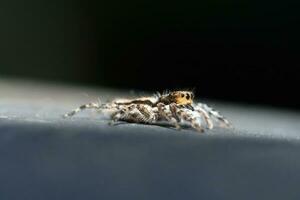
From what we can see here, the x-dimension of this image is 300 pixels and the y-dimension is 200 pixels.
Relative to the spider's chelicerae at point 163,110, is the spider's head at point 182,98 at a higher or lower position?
higher

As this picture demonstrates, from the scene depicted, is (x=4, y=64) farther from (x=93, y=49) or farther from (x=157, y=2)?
(x=157, y=2)

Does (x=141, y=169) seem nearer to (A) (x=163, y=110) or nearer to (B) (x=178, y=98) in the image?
(A) (x=163, y=110)

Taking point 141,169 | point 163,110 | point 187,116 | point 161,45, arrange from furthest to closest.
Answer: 1. point 161,45
2. point 163,110
3. point 187,116
4. point 141,169

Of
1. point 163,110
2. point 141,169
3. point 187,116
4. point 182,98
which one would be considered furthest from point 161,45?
point 141,169

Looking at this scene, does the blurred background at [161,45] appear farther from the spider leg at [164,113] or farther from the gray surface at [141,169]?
the gray surface at [141,169]

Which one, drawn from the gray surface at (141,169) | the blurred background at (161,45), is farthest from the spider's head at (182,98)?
the blurred background at (161,45)

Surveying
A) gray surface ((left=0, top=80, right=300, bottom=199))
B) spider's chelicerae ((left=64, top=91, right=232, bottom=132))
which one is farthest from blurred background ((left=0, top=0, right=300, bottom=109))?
gray surface ((left=0, top=80, right=300, bottom=199))

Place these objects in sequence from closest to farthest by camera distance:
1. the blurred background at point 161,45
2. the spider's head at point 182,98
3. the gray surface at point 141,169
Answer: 1. the gray surface at point 141,169
2. the spider's head at point 182,98
3. the blurred background at point 161,45
